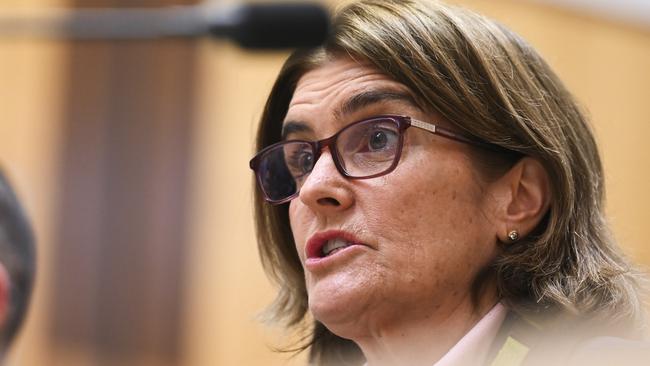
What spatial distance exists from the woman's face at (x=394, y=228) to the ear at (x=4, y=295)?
1.76 feet

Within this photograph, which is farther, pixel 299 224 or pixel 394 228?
pixel 299 224

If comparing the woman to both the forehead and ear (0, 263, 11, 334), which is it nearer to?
the forehead

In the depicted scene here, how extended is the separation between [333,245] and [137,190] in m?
3.50

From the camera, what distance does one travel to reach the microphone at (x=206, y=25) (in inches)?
44.4

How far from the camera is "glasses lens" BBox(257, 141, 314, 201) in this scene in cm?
198

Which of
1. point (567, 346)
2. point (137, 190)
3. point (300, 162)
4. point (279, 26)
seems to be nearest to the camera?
point (279, 26)

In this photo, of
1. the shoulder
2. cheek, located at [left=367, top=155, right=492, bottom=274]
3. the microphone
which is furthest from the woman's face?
the microphone

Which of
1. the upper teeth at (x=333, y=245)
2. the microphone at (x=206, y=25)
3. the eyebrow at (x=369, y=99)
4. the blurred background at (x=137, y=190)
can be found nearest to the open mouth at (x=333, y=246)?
the upper teeth at (x=333, y=245)

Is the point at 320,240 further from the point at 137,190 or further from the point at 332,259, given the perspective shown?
the point at 137,190

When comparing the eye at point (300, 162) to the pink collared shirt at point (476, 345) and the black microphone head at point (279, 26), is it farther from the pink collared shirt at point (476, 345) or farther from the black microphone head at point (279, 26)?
the black microphone head at point (279, 26)

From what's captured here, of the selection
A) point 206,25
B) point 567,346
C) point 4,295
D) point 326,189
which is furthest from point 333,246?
point 206,25

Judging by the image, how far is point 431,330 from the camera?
1844 millimetres

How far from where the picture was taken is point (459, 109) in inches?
72.9

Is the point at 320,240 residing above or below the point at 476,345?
above
